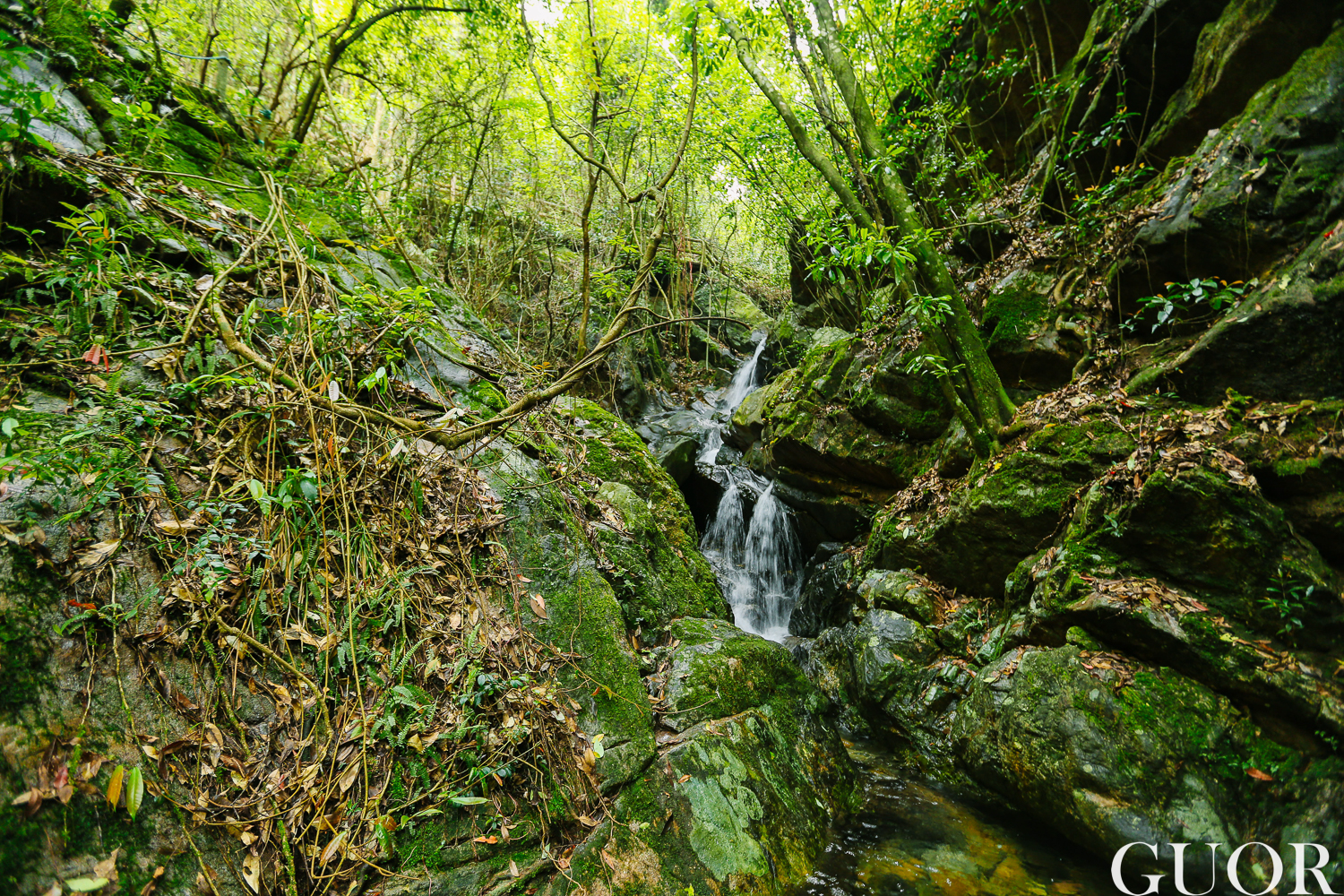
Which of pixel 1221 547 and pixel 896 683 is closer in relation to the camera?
pixel 1221 547

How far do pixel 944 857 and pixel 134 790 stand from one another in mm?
4667

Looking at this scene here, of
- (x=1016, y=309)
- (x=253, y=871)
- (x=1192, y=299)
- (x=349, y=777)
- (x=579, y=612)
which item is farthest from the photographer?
(x=1016, y=309)

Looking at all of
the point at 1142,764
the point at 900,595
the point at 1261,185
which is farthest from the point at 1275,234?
the point at 900,595

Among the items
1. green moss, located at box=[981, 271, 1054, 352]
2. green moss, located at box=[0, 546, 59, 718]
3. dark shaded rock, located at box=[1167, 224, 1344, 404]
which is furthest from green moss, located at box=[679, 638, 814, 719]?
green moss, located at box=[981, 271, 1054, 352]

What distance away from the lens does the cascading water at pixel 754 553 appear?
8.92m

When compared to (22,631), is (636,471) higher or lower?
higher

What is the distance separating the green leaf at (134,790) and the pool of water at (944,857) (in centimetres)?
338

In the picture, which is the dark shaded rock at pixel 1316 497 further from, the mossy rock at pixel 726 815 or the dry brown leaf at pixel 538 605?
the dry brown leaf at pixel 538 605

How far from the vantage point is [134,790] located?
193 cm

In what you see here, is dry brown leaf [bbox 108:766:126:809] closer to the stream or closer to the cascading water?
the stream

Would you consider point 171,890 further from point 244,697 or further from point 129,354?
point 129,354

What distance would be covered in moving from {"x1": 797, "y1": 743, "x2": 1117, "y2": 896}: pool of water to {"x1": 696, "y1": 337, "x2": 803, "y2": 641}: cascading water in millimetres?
3848

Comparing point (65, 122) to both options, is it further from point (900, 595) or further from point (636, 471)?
point (900, 595)

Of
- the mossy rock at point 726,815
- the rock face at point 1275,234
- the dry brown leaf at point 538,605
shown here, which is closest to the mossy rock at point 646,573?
the dry brown leaf at point 538,605
